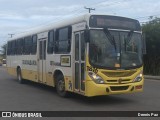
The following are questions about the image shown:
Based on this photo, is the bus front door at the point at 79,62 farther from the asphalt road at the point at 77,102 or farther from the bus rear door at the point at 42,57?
the bus rear door at the point at 42,57

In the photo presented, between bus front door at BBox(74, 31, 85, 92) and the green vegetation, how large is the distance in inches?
808

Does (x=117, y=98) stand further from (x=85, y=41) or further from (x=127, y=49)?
(x=85, y=41)

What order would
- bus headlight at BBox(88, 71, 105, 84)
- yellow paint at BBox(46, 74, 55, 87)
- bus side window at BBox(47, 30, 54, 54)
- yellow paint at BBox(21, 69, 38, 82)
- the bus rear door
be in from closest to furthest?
1. bus headlight at BBox(88, 71, 105, 84)
2. yellow paint at BBox(46, 74, 55, 87)
3. bus side window at BBox(47, 30, 54, 54)
4. the bus rear door
5. yellow paint at BBox(21, 69, 38, 82)

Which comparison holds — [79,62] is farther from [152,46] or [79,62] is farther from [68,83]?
[152,46]

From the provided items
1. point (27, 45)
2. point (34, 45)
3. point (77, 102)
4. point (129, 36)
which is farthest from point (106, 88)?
point (27, 45)

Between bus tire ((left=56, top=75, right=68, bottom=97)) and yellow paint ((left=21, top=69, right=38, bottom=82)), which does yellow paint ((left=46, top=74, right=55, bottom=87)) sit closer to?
bus tire ((left=56, top=75, right=68, bottom=97))

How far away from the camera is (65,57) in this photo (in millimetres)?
14195

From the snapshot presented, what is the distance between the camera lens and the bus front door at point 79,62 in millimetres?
12664

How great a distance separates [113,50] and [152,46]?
69.3 feet

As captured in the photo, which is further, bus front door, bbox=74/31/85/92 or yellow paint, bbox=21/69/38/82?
yellow paint, bbox=21/69/38/82

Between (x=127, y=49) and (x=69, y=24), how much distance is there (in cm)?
255

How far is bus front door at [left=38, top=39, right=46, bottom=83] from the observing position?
16922mm

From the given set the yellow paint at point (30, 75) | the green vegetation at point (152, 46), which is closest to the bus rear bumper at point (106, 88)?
the yellow paint at point (30, 75)

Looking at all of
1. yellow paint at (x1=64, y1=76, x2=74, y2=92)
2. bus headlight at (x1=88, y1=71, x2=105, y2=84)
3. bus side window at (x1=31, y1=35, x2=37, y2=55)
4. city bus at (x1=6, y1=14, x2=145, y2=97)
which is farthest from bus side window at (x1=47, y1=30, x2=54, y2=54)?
bus headlight at (x1=88, y1=71, x2=105, y2=84)
